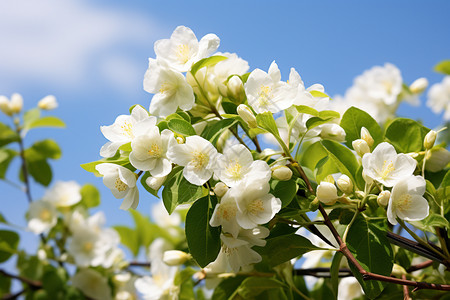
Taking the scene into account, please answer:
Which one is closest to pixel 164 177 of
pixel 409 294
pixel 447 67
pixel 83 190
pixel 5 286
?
pixel 409 294

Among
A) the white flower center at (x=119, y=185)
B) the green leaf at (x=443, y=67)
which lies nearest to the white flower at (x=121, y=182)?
the white flower center at (x=119, y=185)

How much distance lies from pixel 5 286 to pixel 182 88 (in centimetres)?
175

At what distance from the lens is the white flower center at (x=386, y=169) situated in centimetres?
93

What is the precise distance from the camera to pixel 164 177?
0.93 metres

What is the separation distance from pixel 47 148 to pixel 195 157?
1686 millimetres

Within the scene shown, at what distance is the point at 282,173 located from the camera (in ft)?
2.94

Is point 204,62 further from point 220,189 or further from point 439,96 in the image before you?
point 439,96

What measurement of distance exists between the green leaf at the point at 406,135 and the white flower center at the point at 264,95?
0.36 m

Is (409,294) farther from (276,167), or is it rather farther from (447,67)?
(447,67)

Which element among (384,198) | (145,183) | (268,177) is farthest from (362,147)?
(145,183)

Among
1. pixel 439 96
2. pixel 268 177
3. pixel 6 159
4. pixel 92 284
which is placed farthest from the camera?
pixel 439 96

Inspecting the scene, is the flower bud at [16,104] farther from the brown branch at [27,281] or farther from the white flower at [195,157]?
the white flower at [195,157]

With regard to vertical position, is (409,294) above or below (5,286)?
above

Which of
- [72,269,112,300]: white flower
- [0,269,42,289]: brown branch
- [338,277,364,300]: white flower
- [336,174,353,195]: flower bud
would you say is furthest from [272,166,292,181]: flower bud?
[0,269,42,289]: brown branch
